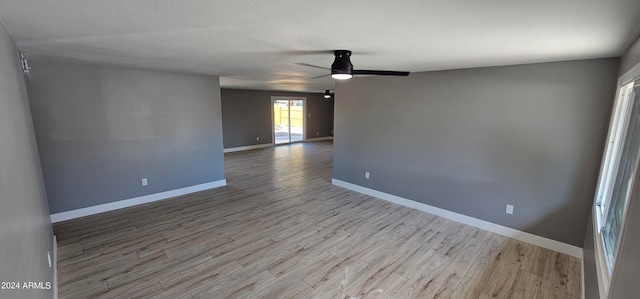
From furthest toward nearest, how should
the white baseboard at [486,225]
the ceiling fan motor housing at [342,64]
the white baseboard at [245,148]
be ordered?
the white baseboard at [245,148], the white baseboard at [486,225], the ceiling fan motor housing at [342,64]

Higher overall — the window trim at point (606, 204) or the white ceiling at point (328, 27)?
the white ceiling at point (328, 27)

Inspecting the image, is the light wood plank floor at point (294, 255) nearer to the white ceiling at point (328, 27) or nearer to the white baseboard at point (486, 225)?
the white baseboard at point (486, 225)

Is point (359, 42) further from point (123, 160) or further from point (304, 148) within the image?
point (304, 148)

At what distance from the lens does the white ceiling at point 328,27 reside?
1.33 m

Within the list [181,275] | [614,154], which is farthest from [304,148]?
[614,154]

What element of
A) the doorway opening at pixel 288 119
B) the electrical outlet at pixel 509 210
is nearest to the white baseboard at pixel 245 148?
the doorway opening at pixel 288 119

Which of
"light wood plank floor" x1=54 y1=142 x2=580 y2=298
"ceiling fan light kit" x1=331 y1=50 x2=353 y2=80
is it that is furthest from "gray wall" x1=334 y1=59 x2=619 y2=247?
"ceiling fan light kit" x1=331 y1=50 x2=353 y2=80

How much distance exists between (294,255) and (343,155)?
2688mm

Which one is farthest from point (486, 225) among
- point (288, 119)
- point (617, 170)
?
point (288, 119)

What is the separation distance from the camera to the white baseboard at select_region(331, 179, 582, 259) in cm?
304

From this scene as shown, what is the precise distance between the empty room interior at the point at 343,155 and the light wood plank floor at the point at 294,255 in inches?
1.0

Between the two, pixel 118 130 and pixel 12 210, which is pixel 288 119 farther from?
pixel 12 210

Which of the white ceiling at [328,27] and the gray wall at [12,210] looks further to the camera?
the white ceiling at [328,27]

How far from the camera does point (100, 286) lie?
2.38 metres
